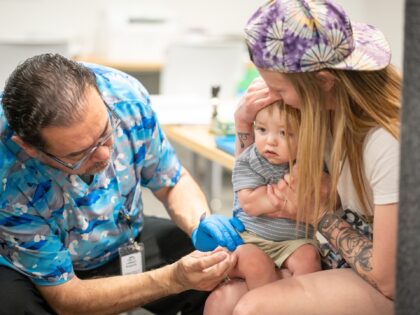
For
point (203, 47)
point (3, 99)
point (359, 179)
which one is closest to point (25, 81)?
point (3, 99)

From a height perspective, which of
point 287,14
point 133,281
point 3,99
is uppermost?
point 287,14

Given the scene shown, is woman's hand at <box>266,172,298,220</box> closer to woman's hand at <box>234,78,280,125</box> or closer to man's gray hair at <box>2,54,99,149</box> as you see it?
woman's hand at <box>234,78,280,125</box>

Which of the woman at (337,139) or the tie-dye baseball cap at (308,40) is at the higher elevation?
the tie-dye baseball cap at (308,40)

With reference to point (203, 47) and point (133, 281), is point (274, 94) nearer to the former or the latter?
point (133, 281)

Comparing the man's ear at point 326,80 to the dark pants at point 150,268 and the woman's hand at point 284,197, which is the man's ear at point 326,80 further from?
the dark pants at point 150,268

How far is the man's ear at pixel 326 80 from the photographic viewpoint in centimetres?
128

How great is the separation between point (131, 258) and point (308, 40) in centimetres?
87

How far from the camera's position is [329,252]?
1.60 metres

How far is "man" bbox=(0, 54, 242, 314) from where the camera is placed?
143 cm

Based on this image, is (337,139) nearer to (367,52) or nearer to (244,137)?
(367,52)

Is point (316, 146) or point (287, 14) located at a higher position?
point (287, 14)

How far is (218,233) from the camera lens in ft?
5.20

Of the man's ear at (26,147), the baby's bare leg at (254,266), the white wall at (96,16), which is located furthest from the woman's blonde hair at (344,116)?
the white wall at (96,16)

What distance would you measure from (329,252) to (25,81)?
33.2 inches
